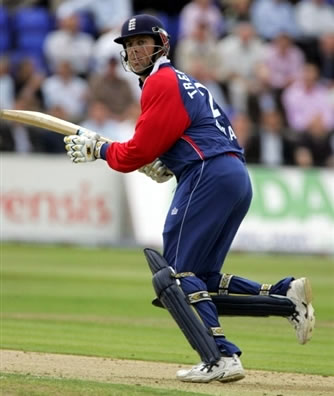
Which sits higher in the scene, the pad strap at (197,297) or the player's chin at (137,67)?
the player's chin at (137,67)

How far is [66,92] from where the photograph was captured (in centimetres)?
2050

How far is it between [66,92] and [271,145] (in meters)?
3.70

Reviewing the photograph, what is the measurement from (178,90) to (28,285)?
6790 millimetres

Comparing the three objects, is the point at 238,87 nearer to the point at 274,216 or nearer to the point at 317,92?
the point at 317,92

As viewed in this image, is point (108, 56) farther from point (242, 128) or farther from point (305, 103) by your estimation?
point (305, 103)

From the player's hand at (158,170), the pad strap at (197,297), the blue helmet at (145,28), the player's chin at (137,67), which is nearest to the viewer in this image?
the pad strap at (197,297)

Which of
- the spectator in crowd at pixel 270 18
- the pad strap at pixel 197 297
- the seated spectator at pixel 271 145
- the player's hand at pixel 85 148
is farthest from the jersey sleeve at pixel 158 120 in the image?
the spectator in crowd at pixel 270 18

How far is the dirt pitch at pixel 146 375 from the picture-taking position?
725 cm

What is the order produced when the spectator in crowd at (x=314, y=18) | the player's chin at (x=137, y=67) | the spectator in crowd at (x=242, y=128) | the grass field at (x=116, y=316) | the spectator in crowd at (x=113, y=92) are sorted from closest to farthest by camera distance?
the player's chin at (x=137, y=67) → the grass field at (x=116, y=316) → the spectator in crowd at (x=242, y=128) → the spectator in crowd at (x=113, y=92) → the spectator in crowd at (x=314, y=18)

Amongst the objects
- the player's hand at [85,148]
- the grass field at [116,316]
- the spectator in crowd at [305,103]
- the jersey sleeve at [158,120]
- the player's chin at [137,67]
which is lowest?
the grass field at [116,316]

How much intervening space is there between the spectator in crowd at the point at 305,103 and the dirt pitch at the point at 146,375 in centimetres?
1297

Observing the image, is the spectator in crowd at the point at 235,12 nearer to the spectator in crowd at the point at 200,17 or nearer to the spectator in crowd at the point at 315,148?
A: the spectator in crowd at the point at 200,17

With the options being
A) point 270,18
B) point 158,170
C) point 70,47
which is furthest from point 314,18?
point 158,170

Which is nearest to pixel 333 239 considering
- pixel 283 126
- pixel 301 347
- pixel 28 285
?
pixel 283 126
